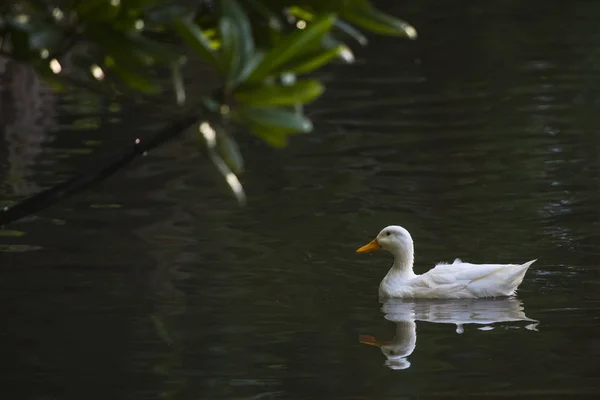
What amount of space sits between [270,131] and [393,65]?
17.5 m

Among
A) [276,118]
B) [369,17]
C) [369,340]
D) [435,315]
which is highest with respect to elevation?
[369,17]

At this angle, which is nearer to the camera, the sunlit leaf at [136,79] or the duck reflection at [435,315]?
the sunlit leaf at [136,79]

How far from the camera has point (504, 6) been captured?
93.7ft

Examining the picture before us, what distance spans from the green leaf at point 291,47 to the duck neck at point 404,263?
5879mm

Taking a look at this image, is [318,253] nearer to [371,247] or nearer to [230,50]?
[371,247]

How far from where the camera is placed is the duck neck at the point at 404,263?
9398 mm

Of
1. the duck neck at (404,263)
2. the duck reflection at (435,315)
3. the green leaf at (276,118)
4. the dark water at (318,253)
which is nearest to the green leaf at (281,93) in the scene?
the green leaf at (276,118)

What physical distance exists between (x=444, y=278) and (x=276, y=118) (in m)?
5.63

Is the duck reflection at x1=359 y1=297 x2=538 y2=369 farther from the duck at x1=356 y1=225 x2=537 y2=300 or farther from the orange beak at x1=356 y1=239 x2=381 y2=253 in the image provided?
the orange beak at x1=356 y1=239 x2=381 y2=253

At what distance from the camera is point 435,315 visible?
882 cm

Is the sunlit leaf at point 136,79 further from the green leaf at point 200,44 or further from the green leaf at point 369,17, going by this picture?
the green leaf at point 369,17

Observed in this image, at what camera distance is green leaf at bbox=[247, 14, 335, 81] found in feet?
11.8

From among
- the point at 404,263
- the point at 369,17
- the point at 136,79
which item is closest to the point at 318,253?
the point at 404,263

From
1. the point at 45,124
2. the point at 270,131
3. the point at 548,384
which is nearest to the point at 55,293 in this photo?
the point at 548,384
